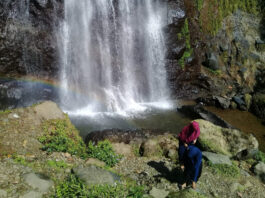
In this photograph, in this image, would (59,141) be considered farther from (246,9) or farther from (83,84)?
(246,9)

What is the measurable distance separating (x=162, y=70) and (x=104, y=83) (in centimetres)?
529

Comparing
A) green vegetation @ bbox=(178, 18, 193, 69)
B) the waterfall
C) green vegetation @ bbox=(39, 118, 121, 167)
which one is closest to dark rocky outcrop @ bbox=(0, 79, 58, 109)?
the waterfall

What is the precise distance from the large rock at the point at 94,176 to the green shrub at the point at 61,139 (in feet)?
4.64

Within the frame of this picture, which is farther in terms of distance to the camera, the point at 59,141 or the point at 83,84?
the point at 83,84

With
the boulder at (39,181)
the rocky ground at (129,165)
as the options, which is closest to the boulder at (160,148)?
the rocky ground at (129,165)

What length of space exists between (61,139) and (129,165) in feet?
6.91

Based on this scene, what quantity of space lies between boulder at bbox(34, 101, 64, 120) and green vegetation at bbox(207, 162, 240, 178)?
206 inches

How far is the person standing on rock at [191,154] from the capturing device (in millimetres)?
5316

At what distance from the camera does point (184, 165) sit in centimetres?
569

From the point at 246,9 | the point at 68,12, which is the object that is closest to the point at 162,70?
the point at 68,12

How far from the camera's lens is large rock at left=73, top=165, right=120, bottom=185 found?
470 cm

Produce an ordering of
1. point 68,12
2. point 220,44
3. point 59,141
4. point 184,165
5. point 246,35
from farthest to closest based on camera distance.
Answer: point 246,35 → point 220,44 → point 68,12 → point 59,141 → point 184,165

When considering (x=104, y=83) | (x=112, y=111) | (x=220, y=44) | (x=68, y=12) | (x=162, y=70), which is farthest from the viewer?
(x=220, y=44)

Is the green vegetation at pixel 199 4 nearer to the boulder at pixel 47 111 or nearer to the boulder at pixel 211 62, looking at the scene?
the boulder at pixel 211 62
